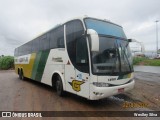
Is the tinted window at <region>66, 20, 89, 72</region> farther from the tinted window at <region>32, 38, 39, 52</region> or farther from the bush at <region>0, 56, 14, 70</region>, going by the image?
the bush at <region>0, 56, 14, 70</region>

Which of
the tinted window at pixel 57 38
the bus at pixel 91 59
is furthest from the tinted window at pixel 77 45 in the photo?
the tinted window at pixel 57 38

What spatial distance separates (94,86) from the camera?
6.60 metres

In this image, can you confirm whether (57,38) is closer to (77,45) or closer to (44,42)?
(44,42)

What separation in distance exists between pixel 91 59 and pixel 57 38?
3.28 metres

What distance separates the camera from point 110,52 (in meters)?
7.09

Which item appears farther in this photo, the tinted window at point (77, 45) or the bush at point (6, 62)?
the bush at point (6, 62)

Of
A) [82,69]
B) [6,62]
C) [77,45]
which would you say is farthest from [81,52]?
[6,62]

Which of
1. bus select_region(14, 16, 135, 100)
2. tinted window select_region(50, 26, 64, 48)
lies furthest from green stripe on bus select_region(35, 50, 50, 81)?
bus select_region(14, 16, 135, 100)

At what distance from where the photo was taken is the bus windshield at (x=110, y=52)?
6.77m

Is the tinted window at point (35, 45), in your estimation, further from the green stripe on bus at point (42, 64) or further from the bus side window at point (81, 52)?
the bus side window at point (81, 52)

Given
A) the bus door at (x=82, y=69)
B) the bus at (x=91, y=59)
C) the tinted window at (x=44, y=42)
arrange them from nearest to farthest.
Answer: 1. the bus at (x=91, y=59)
2. the bus door at (x=82, y=69)
3. the tinted window at (x=44, y=42)

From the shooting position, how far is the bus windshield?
22.2 ft

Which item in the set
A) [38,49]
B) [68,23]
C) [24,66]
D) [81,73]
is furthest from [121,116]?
[24,66]

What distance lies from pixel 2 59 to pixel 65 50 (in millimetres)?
32282
